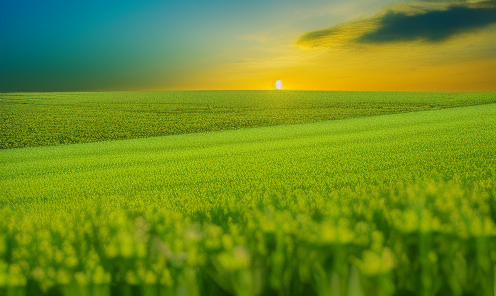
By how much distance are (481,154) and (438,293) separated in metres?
7.79

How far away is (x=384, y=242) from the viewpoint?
2.45 meters

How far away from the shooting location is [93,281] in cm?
212

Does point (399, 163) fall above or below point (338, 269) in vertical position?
below

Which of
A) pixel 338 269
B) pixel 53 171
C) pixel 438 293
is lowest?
pixel 53 171

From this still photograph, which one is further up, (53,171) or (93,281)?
(93,281)

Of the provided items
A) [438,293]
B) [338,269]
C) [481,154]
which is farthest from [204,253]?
[481,154]

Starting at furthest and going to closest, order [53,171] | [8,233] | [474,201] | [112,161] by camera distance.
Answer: [112,161]
[53,171]
[474,201]
[8,233]

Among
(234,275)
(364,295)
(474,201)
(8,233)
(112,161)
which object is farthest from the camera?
(112,161)

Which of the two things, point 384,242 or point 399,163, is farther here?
point 399,163

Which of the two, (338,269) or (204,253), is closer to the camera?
(338,269)

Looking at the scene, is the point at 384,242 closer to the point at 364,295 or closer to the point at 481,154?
the point at 364,295

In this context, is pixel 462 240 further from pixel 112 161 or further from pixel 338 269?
pixel 112 161

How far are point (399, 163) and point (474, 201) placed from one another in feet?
17.0

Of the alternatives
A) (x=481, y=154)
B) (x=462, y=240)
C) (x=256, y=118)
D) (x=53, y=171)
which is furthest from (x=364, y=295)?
(x=256, y=118)
